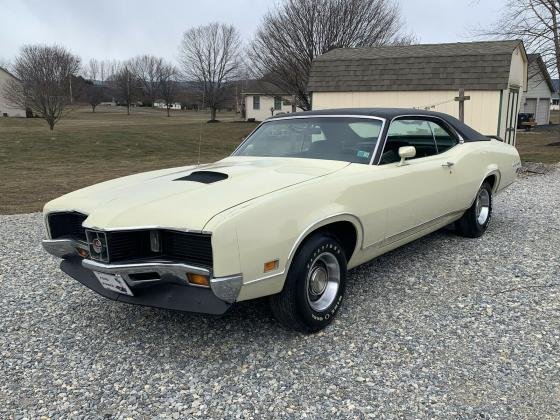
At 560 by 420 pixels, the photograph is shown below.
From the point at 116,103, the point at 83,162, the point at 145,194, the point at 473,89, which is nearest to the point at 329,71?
the point at 473,89

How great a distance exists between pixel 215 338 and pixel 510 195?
24.2 feet

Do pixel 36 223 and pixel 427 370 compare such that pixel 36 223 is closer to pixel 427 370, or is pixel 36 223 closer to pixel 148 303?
pixel 148 303

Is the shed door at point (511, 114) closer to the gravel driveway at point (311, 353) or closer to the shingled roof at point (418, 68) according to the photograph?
the shingled roof at point (418, 68)

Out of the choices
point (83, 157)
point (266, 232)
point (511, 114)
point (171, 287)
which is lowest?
point (83, 157)

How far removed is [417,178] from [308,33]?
24.8m

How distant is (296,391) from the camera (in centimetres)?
287

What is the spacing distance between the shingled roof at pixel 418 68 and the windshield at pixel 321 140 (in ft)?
36.7

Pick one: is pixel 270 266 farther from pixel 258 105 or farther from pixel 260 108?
pixel 258 105

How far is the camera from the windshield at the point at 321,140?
425 centimetres

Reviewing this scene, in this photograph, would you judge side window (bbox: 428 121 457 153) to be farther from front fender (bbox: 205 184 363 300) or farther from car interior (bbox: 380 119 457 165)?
front fender (bbox: 205 184 363 300)

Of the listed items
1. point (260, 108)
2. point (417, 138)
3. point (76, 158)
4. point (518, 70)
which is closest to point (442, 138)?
point (417, 138)

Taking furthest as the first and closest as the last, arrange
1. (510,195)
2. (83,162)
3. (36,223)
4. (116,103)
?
(116,103) < (83,162) < (510,195) < (36,223)

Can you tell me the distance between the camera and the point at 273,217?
120 inches

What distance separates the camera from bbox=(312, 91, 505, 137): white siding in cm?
1420
